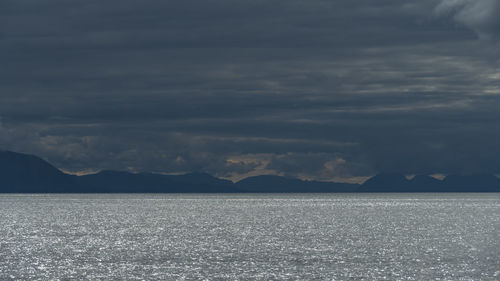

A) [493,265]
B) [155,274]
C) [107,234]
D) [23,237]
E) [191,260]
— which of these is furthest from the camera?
[107,234]

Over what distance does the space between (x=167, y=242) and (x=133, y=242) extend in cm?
697

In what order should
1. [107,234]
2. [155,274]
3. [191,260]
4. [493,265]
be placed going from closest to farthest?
[155,274] < [493,265] < [191,260] < [107,234]

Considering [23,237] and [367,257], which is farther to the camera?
[23,237]

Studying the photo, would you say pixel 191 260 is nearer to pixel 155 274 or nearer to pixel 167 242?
pixel 155 274

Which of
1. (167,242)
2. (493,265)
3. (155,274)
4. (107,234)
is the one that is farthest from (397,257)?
(107,234)

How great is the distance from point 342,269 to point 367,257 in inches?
618

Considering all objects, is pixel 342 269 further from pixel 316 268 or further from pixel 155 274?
pixel 155 274

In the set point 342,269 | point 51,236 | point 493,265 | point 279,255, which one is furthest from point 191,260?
point 51,236

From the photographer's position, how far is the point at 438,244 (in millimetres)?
126625

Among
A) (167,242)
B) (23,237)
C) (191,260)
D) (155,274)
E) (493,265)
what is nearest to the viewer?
(155,274)

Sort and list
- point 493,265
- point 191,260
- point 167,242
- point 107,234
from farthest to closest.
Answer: point 107,234 < point 167,242 < point 191,260 < point 493,265

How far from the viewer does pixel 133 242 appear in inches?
5295

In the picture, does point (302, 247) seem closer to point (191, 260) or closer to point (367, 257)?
point (367, 257)

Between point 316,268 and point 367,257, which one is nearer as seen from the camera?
point 316,268
